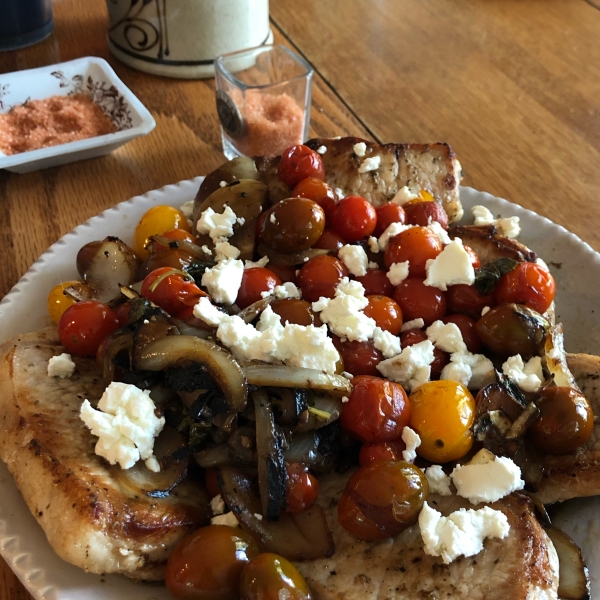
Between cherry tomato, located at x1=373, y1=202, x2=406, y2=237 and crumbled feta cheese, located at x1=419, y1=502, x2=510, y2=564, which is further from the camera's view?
cherry tomato, located at x1=373, y1=202, x2=406, y2=237

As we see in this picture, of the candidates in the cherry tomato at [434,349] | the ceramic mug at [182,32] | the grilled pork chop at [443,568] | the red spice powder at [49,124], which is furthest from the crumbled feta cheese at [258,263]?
the ceramic mug at [182,32]

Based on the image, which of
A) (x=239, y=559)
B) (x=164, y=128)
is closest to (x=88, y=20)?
(x=164, y=128)

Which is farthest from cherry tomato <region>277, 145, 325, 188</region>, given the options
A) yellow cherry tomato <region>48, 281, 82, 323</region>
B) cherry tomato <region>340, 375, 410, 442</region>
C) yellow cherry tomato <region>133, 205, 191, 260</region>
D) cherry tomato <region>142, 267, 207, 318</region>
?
cherry tomato <region>340, 375, 410, 442</region>

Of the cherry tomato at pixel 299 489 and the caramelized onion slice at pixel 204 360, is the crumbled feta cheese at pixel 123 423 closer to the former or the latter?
the caramelized onion slice at pixel 204 360

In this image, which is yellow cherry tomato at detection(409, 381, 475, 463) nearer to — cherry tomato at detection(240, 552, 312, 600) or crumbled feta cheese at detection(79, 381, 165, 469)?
cherry tomato at detection(240, 552, 312, 600)

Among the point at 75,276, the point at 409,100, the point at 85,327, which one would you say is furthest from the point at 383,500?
the point at 409,100

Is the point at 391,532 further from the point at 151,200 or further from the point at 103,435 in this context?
the point at 151,200
